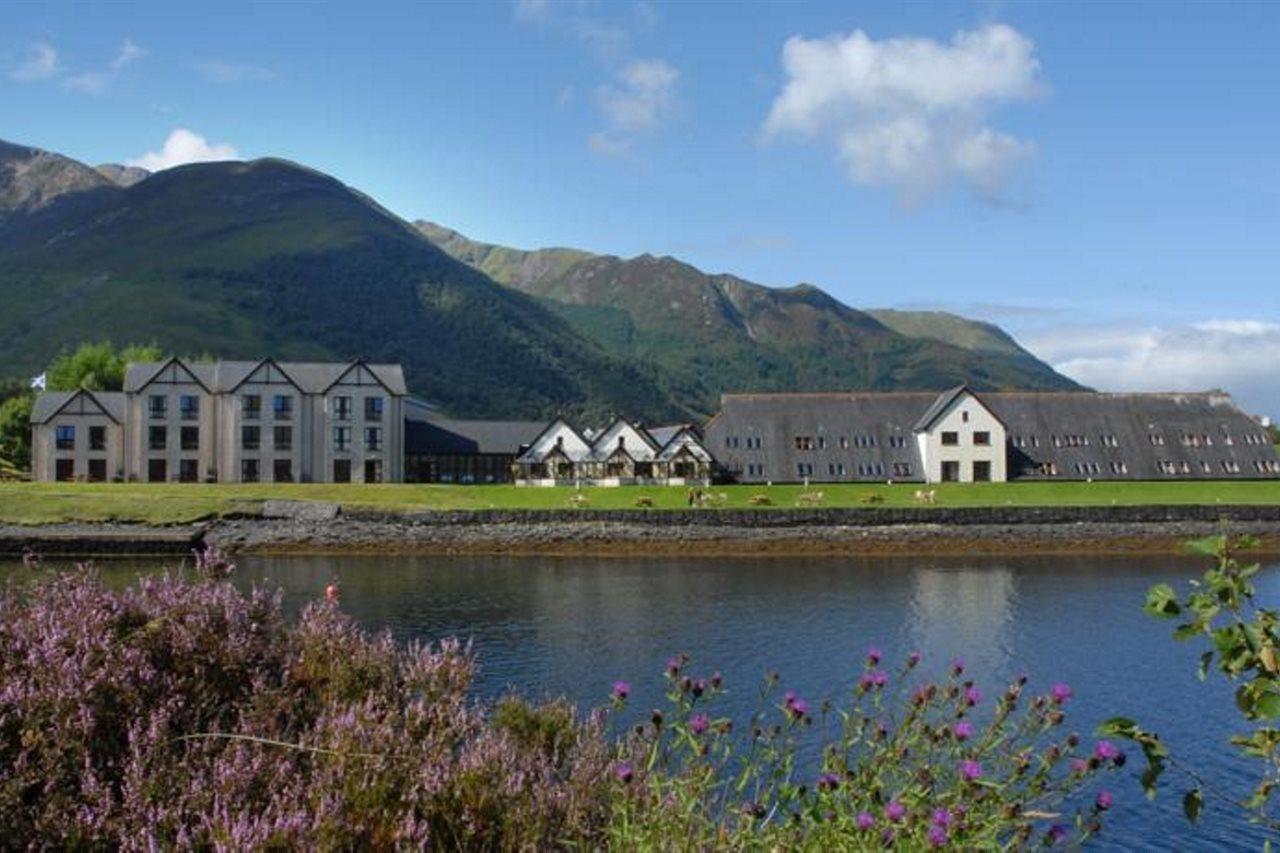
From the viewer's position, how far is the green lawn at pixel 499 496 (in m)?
67.8

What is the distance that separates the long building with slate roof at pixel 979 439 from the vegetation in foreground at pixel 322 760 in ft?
260

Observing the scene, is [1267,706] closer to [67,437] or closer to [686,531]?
[686,531]

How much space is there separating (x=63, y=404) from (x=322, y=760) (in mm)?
90618

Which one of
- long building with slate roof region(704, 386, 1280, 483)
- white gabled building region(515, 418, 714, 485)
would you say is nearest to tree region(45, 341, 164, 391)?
white gabled building region(515, 418, 714, 485)

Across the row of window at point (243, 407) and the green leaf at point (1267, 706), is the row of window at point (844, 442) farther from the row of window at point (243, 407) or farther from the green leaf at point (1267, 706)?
the green leaf at point (1267, 706)

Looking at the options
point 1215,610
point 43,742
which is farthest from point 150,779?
point 1215,610

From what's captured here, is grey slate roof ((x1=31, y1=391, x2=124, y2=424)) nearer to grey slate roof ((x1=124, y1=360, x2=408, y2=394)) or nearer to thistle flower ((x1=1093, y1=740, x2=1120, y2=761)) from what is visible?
grey slate roof ((x1=124, y1=360, x2=408, y2=394))

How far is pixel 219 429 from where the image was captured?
88562mm

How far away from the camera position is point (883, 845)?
6.59 meters

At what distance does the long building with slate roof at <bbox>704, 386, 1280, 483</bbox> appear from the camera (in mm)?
88062

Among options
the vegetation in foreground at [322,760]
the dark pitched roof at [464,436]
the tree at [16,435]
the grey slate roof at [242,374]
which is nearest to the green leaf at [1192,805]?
the vegetation in foreground at [322,760]

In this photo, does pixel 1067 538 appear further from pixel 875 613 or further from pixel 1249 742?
pixel 1249 742

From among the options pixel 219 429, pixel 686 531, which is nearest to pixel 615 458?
pixel 686 531

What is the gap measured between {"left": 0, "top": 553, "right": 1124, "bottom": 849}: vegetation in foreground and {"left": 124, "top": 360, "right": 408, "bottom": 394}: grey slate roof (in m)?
83.7
